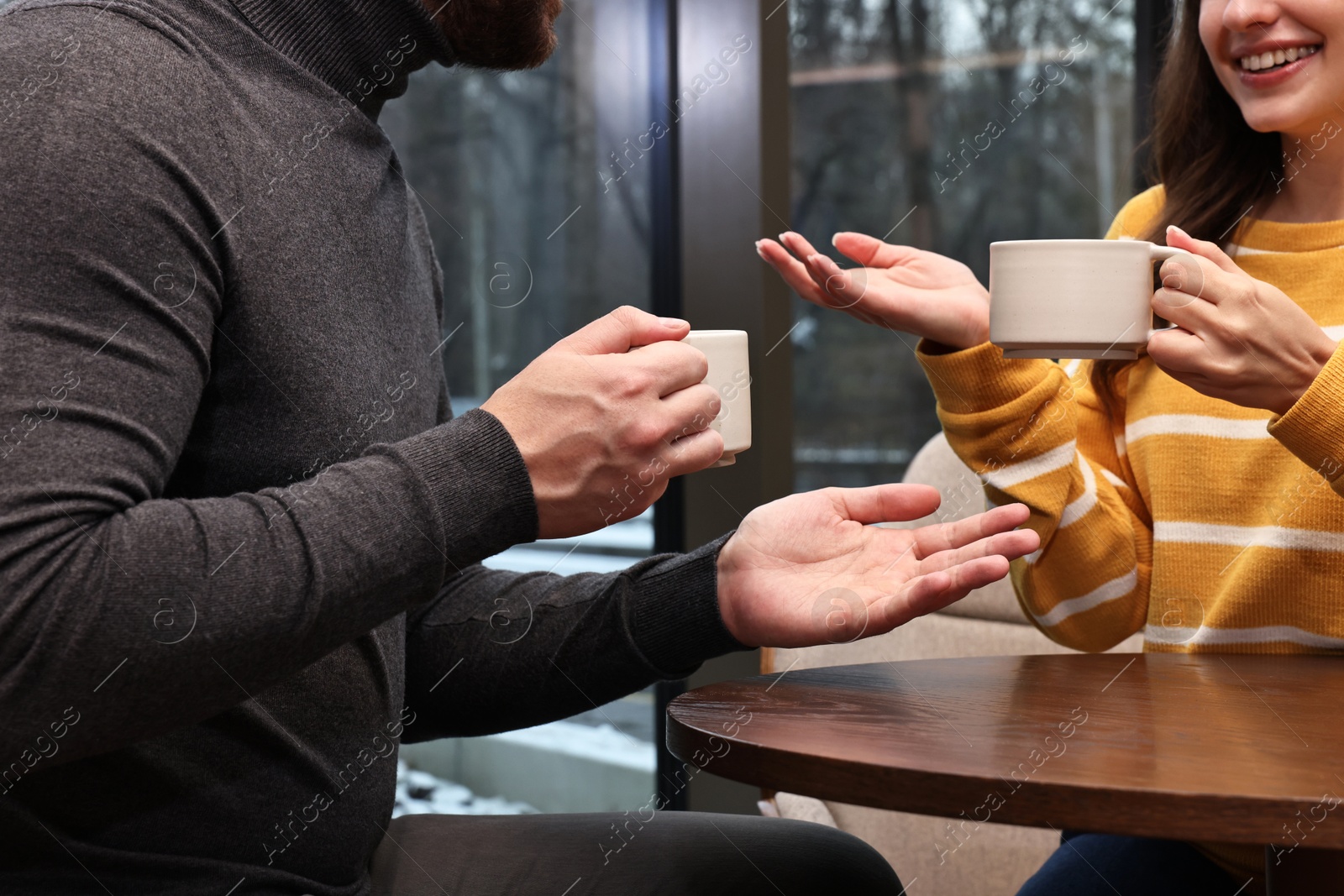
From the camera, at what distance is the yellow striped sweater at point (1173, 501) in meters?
1.12

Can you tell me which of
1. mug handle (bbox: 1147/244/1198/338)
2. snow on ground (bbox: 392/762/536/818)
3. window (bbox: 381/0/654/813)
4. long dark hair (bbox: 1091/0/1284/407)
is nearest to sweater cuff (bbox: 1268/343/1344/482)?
mug handle (bbox: 1147/244/1198/338)

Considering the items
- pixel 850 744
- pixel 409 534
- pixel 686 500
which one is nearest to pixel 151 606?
pixel 409 534

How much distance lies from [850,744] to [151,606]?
0.43 meters

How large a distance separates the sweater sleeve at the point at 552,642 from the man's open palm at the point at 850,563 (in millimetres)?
46

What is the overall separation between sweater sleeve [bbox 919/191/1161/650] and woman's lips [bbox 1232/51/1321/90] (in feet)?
1.09

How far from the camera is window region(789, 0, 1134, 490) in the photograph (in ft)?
8.43

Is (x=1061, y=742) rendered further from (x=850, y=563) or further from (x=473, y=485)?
(x=473, y=485)

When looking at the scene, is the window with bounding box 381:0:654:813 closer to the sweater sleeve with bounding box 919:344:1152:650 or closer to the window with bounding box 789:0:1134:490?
the window with bounding box 789:0:1134:490

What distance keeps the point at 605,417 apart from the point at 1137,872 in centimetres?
69

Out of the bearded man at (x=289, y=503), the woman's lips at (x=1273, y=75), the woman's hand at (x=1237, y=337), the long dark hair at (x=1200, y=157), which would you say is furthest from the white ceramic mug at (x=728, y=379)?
the woman's lips at (x=1273, y=75)

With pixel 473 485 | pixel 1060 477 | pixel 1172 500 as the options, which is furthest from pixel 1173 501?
pixel 473 485

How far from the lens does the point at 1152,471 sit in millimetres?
1217

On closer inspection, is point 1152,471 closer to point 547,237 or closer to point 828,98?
point 547,237

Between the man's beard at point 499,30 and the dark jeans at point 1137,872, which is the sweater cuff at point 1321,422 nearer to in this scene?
the dark jeans at point 1137,872
